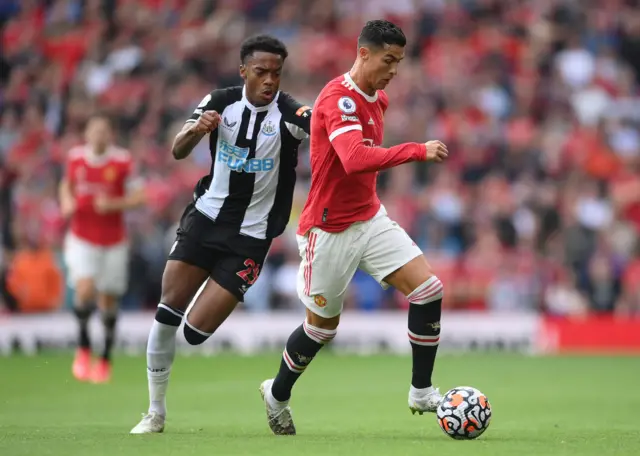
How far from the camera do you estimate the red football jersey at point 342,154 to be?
7.69m

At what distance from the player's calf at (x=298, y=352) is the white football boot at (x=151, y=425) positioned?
802 millimetres

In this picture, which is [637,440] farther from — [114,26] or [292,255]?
[114,26]

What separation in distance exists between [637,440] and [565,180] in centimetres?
1359

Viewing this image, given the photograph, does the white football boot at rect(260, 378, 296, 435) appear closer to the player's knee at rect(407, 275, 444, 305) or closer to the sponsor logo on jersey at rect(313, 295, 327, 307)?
the sponsor logo on jersey at rect(313, 295, 327, 307)

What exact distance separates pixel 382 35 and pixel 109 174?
6798 mm

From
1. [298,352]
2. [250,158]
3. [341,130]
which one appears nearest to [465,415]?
[298,352]

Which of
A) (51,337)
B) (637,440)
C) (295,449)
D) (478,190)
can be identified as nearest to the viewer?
(295,449)

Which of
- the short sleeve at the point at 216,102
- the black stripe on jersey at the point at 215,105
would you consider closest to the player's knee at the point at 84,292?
the black stripe on jersey at the point at 215,105

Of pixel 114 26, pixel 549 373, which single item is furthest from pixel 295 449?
pixel 114 26

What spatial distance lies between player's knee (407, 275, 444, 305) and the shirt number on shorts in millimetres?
1169

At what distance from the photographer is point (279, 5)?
24.1 metres

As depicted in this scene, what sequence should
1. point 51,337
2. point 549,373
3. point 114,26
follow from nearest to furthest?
point 549,373 < point 51,337 < point 114,26

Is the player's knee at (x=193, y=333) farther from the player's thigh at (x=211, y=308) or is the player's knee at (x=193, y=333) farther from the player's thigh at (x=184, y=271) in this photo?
the player's thigh at (x=184, y=271)

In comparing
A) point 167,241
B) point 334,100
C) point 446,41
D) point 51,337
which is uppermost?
point 334,100
